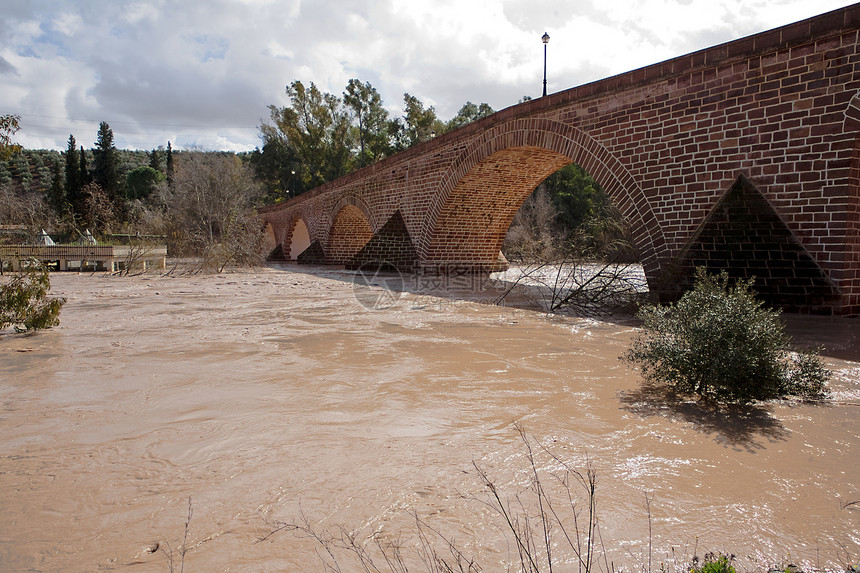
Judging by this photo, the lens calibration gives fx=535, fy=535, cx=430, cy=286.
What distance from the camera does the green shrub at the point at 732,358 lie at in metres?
3.28

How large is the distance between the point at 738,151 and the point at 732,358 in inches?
186

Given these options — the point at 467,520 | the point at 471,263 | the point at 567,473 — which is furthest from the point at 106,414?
the point at 471,263

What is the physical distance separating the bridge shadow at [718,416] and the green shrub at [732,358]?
112 millimetres

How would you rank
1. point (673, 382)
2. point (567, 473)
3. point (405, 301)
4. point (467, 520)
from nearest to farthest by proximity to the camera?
point (467, 520)
point (567, 473)
point (673, 382)
point (405, 301)

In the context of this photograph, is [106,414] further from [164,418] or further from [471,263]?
[471,263]

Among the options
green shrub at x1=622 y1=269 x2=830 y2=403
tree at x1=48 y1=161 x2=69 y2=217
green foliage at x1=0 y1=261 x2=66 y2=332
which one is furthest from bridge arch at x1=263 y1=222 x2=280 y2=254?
green shrub at x1=622 y1=269 x2=830 y2=403

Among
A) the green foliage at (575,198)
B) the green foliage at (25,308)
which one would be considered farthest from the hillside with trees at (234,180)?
the green foliage at (25,308)

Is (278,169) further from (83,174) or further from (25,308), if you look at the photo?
(25,308)

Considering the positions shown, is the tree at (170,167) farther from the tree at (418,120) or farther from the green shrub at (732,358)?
the green shrub at (732,358)

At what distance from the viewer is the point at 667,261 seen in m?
7.71

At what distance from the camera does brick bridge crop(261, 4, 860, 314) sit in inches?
237

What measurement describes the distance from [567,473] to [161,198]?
121ft

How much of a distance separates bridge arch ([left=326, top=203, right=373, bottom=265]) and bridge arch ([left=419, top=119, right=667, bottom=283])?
709 cm

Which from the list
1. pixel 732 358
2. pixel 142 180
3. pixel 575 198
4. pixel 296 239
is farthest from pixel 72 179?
pixel 732 358
